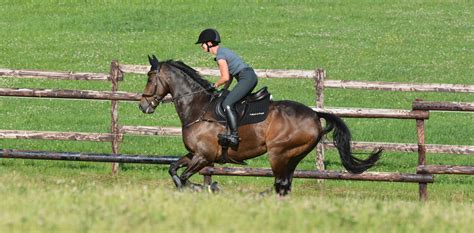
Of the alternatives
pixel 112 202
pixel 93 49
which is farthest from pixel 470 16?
pixel 112 202

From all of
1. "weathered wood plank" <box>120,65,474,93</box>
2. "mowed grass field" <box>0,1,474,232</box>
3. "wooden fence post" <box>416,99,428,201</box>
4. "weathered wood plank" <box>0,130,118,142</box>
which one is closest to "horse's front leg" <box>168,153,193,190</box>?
"mowed grass field" <box>0,1,474,232</box>

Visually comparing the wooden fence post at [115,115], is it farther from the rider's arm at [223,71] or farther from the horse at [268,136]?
the rider's arm at [223,71]

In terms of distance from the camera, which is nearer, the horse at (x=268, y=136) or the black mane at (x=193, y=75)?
the horse at (x=268, y=136)

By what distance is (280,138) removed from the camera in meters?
15.1

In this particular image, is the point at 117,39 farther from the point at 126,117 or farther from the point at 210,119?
the point at 210,119

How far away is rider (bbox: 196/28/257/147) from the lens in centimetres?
1489

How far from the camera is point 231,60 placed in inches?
595

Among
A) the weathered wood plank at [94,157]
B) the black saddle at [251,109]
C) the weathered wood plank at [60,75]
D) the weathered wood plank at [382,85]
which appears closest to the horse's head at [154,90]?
the weathered wood plank at [94,157]

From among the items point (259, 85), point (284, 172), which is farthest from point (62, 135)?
Answer: point (259, 85)

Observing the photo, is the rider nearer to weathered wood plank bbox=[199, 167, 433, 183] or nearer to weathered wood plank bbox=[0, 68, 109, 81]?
weathered wood plank bbox=[199, 167, 433, 183]

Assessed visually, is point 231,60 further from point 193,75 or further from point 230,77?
point 193,75

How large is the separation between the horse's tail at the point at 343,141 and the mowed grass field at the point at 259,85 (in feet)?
1.73

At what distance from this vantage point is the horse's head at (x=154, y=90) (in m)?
15.7

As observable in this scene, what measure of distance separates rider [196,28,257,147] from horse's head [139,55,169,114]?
92cm
